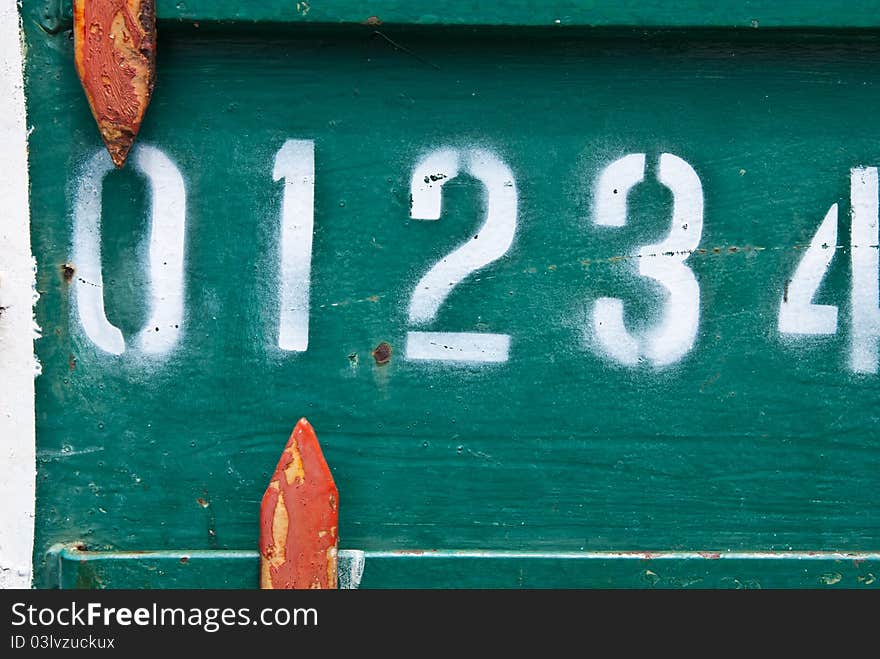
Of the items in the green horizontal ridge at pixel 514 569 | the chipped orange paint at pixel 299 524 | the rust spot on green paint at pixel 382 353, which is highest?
the rust spot on green paint at pixel 382 353

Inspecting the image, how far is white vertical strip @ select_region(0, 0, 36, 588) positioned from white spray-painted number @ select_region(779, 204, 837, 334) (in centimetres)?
107

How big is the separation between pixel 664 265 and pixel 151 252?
2.40 ft

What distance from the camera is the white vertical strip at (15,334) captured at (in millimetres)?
1177

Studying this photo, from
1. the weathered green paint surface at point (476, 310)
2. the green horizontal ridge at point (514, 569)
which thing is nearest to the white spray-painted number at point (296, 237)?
the weathered green paint surface at point (476, 310)

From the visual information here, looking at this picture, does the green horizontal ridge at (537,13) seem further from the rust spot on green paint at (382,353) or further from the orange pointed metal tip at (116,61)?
the rust spot on green paint at (382,353)

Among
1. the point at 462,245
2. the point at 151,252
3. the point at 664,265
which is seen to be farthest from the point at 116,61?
the point at 664,265

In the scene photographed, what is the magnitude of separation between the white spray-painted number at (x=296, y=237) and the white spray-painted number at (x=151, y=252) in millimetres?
143

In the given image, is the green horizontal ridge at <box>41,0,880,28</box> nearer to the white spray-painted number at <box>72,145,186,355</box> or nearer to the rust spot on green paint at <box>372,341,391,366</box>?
the white spray-painted number at <box>72,145,186,355</box>

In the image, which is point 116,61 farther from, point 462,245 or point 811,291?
point 811,291

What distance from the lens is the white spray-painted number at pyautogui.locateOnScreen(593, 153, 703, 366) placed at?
4.00 feet

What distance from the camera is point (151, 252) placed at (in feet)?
3.97

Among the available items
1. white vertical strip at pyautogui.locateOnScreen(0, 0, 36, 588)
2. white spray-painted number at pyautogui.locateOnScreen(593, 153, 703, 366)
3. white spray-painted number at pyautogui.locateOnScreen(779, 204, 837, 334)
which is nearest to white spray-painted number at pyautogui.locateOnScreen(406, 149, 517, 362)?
white spray-painted number at pyautogui.locateOnScreen(593, 153, 703, 366)

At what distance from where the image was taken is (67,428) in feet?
4.01

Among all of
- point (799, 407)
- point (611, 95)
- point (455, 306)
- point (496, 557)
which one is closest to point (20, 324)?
point (455, 306)
